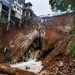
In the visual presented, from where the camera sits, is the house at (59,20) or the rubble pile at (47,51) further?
the house at (59,20)

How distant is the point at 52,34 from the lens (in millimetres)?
33281

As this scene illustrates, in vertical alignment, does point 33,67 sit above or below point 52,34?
below

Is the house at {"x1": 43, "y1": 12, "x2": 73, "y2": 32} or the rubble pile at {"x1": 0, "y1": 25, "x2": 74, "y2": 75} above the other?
the house at {"x1": 43, "y1": 12, "x2": 73, "y2": 32}

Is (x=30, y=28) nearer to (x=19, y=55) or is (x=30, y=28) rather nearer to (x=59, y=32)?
(x=59, y=32)

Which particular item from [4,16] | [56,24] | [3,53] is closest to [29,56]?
[3,53]

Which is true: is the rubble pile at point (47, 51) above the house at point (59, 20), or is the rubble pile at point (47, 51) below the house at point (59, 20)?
below

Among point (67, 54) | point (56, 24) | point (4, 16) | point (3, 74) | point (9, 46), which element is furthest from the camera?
point (56, 24)

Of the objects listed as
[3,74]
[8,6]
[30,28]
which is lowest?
[3,74]

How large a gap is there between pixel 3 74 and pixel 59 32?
49.7ft

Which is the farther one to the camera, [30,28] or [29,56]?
[30,28]

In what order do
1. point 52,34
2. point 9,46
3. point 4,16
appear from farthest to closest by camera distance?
point 4,16, point 52,34, point 9,46

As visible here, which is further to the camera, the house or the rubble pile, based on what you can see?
the house

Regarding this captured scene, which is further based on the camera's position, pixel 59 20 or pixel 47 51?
pixel 59 20

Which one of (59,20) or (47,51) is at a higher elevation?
(59,20)
